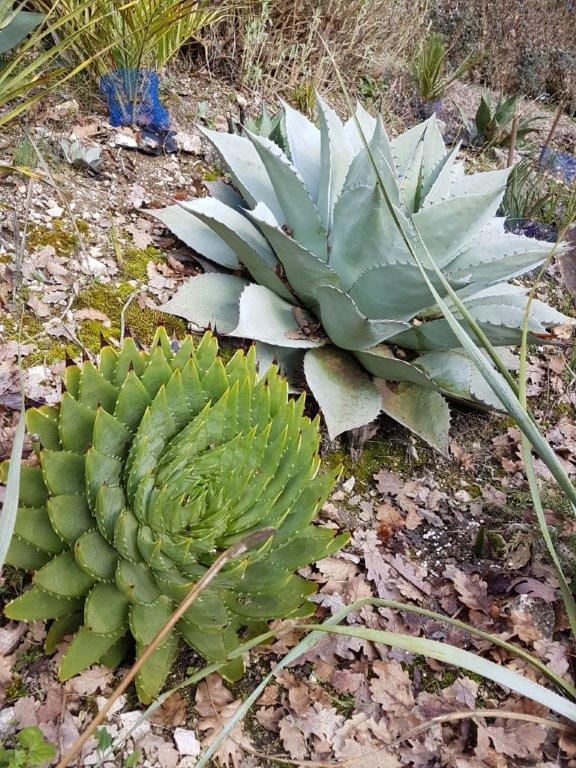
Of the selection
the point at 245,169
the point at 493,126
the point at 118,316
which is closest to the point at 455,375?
the point at 245,169

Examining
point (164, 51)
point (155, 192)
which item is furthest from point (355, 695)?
point (164, 51)

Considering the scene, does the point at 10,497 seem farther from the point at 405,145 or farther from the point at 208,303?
the point at 405,145

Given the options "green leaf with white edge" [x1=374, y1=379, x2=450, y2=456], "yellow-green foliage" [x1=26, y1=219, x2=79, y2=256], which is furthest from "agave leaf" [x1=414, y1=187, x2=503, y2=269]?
"yellow-green foliage" [x1=26, y1=219, x2=79, y2=256]

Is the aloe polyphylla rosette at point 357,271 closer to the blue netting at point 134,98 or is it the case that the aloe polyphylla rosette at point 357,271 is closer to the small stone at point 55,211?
the small stone at point 55,211

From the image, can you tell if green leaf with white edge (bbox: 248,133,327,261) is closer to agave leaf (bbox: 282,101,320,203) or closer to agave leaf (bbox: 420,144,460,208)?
agave leaf (bbox: 282,101,320,203)

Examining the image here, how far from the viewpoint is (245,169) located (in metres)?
2.51

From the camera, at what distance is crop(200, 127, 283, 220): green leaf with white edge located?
2461 mm

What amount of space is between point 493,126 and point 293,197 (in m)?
2.93

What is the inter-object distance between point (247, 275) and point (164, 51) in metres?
1.64

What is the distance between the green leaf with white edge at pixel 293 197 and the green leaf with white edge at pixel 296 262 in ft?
0.29

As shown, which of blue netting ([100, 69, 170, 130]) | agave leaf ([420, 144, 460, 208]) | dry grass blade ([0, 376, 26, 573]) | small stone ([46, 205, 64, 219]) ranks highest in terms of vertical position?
blue netting ([100, 69, 170, 130])

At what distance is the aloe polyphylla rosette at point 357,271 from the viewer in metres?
2.05

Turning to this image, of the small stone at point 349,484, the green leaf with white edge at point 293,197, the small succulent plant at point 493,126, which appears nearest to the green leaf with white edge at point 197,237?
the green leaf with white edge at point 293,197

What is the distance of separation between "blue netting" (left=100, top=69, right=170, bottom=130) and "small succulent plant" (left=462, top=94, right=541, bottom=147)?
2270 millimetres
